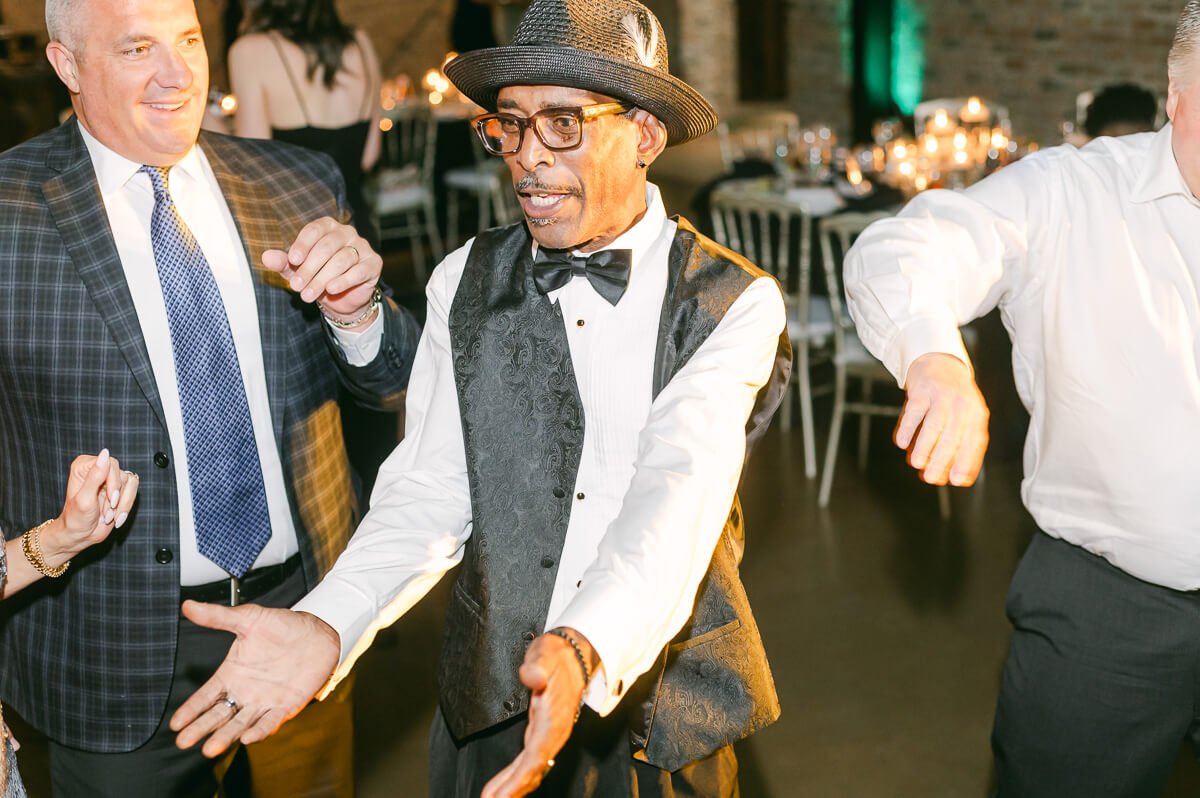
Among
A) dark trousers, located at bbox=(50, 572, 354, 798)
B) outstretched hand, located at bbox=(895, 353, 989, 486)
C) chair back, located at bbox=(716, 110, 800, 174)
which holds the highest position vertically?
chair back, located at bbox=(716, 110, 800, 174)

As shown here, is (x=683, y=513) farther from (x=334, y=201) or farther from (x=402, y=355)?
(x=334, y=201)

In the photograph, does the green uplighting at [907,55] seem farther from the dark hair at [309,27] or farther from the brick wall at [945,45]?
the dark hair at [309,27]

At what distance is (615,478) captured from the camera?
1560 mm

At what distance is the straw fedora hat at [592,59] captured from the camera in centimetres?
148

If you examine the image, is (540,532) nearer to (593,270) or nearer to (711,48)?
(593,270)

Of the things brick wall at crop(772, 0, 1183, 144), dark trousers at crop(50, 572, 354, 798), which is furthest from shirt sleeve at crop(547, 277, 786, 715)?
brick wall at crop(772, 0, 1183, 144)

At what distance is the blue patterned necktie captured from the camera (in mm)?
1844

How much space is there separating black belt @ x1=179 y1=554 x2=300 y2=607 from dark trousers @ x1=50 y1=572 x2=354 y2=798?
0.7 inches

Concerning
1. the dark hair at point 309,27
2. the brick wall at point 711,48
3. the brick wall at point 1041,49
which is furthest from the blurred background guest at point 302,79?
the brick wall at point 711,48

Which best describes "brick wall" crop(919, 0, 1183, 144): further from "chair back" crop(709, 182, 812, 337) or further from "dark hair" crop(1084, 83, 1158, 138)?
"chair back" crop(709, 182, 812, 337)

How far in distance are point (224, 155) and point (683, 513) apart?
1.13m

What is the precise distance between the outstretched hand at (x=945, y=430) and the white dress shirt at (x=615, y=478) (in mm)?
242

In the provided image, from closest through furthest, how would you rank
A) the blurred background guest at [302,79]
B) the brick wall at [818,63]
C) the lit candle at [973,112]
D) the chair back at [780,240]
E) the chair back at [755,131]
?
1. the blurred background guest at [302,79]
2. the chair back at [780,240]
3. the lit candle at [973,112]
4. the chair back at [755,131]
5. the brick wall at [818,63]

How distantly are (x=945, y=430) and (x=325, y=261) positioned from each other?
0.89m
